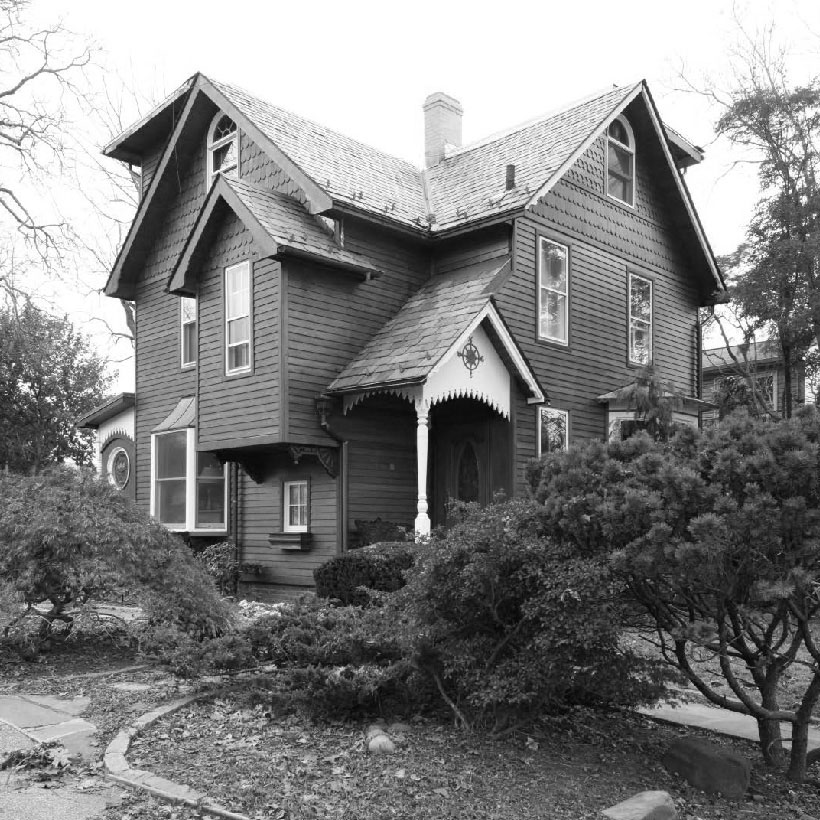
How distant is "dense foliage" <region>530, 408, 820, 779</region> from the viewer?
194 inches

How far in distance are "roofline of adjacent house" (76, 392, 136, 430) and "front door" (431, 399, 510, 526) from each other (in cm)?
738

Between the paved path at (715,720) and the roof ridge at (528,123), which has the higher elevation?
the roof ridge at (528,123)

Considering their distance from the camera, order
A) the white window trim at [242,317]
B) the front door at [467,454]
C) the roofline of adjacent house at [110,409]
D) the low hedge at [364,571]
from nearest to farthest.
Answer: the low hedge at [364,571]
the white window trim at [242,317]
the front door at [467,454]
the roofline of adjacent house at [110,409]

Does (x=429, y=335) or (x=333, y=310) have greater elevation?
(x=333, y=310)

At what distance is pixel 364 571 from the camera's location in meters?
12.2

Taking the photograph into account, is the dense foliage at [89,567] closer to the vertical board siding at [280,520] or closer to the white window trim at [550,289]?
the vertical board siding at [280,520]

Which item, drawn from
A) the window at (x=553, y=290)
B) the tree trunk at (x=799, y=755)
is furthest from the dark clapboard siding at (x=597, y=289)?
the tree trunk at (x=799, y=755)

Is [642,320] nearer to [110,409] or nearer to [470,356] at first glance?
[470,356]

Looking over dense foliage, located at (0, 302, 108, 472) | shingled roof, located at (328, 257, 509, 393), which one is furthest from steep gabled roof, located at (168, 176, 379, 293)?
dense foliage, located at (0, 302, 108, 472)

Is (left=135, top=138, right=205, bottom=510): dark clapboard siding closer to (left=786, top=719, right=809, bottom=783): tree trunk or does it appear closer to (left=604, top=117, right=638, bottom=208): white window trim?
(left=604, top=117, right=638, bottom=208): white window trim

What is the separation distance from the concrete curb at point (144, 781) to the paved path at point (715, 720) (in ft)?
10.7

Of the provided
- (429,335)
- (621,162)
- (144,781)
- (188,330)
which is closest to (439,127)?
(621,162)

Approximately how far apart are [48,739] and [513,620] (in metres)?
3.36

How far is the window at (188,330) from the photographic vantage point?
18.0 meters
